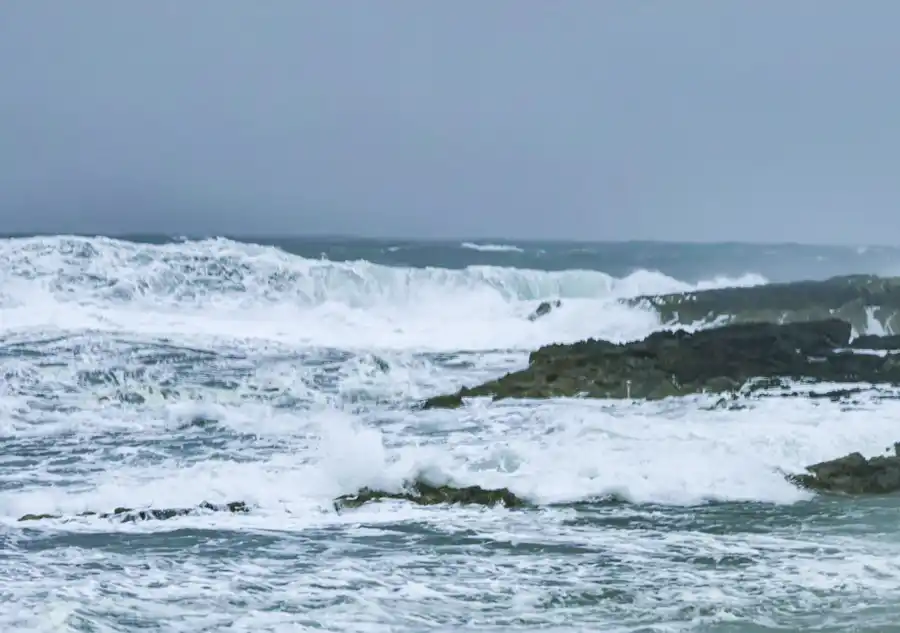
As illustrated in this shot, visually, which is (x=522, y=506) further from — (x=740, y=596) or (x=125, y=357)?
(x=125, y=357)

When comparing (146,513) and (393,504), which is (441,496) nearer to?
(393,504)

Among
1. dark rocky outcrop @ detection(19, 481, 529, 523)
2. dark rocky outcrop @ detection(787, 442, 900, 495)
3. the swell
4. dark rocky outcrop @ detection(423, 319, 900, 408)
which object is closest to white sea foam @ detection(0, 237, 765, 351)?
the swell

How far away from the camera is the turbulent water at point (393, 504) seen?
6613mm

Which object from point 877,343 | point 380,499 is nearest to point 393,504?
point 380,499

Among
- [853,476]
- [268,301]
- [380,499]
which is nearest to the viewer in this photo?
[380,499]

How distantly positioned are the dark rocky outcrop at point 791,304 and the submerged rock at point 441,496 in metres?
14.5

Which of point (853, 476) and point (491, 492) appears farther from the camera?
point (853, 476)

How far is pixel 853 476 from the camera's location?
9.98 m

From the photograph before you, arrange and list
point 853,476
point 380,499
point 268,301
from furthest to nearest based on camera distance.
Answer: point 268,301 → point 853,476 → point 380,499

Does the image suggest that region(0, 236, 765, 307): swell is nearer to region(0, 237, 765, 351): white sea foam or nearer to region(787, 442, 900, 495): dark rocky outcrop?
region(0, 237, 765, 351): white sea foam

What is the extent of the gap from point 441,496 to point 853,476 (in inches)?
143

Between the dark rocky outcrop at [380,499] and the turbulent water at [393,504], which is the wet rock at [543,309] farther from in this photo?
the dark rocky outcrop at [380,499]

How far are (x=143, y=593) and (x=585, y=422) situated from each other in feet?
21.1

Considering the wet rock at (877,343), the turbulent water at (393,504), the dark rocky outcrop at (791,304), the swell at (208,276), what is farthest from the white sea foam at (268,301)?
the wet rock at (877,343)
